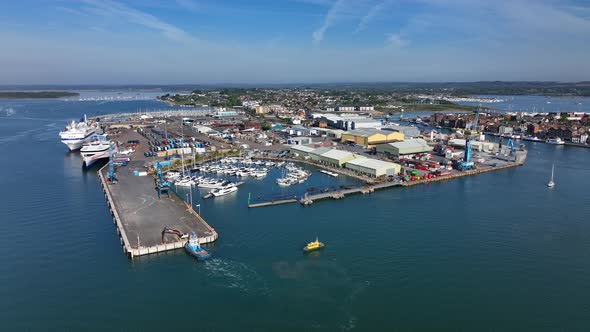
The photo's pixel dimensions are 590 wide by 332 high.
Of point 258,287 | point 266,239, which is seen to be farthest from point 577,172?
point 258,287

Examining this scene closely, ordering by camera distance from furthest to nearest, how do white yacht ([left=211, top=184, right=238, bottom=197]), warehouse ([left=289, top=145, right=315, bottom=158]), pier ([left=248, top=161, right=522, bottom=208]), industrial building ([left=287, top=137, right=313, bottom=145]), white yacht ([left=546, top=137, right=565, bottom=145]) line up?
white yacht ([left=546, top=137, right=565, bottom=145]) → industrial building ([left=287, top=137, right=313, bottom=145]) → warehouse ([left=289, top=145, right=315, bottom=158]) → white yacht ([left=211, top=184, right=238, bottom=197]) → pier ([left=248, top=161, right=522, bottom=208])

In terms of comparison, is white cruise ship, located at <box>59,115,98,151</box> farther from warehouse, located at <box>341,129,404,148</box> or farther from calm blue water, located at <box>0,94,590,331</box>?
warehouse, located at <box>341,129,404,148</box>

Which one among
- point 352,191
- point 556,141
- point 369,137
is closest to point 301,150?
point 369,137

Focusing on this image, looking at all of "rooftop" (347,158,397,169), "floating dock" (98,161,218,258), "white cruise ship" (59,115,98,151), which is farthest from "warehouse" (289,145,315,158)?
"white cruise ship" (59,115,98,151)

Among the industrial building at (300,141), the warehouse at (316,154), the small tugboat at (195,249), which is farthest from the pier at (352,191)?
the industrial building at (300,141)

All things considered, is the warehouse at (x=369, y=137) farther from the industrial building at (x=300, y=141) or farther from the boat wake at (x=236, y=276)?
the boat wake at (x=236, y=276)

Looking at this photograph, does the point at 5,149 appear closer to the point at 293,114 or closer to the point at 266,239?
the point at 266,239
